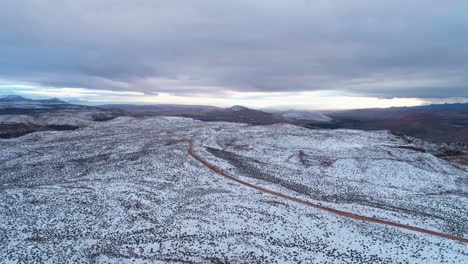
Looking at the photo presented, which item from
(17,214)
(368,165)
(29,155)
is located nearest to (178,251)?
(17,214)

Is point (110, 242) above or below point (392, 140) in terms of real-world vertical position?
below

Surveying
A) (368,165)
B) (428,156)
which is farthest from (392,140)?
(368,165)

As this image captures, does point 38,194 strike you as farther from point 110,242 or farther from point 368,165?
point 368,165

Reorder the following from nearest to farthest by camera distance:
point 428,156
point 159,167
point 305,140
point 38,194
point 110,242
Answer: point 110,242 < point 38,194 < point 159,167 < point 428,156 < point 305,140

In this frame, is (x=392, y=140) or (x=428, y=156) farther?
(x=392, y=140)

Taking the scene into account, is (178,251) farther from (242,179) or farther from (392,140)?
(392,140)

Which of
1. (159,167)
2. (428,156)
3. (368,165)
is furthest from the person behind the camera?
(428,156)
